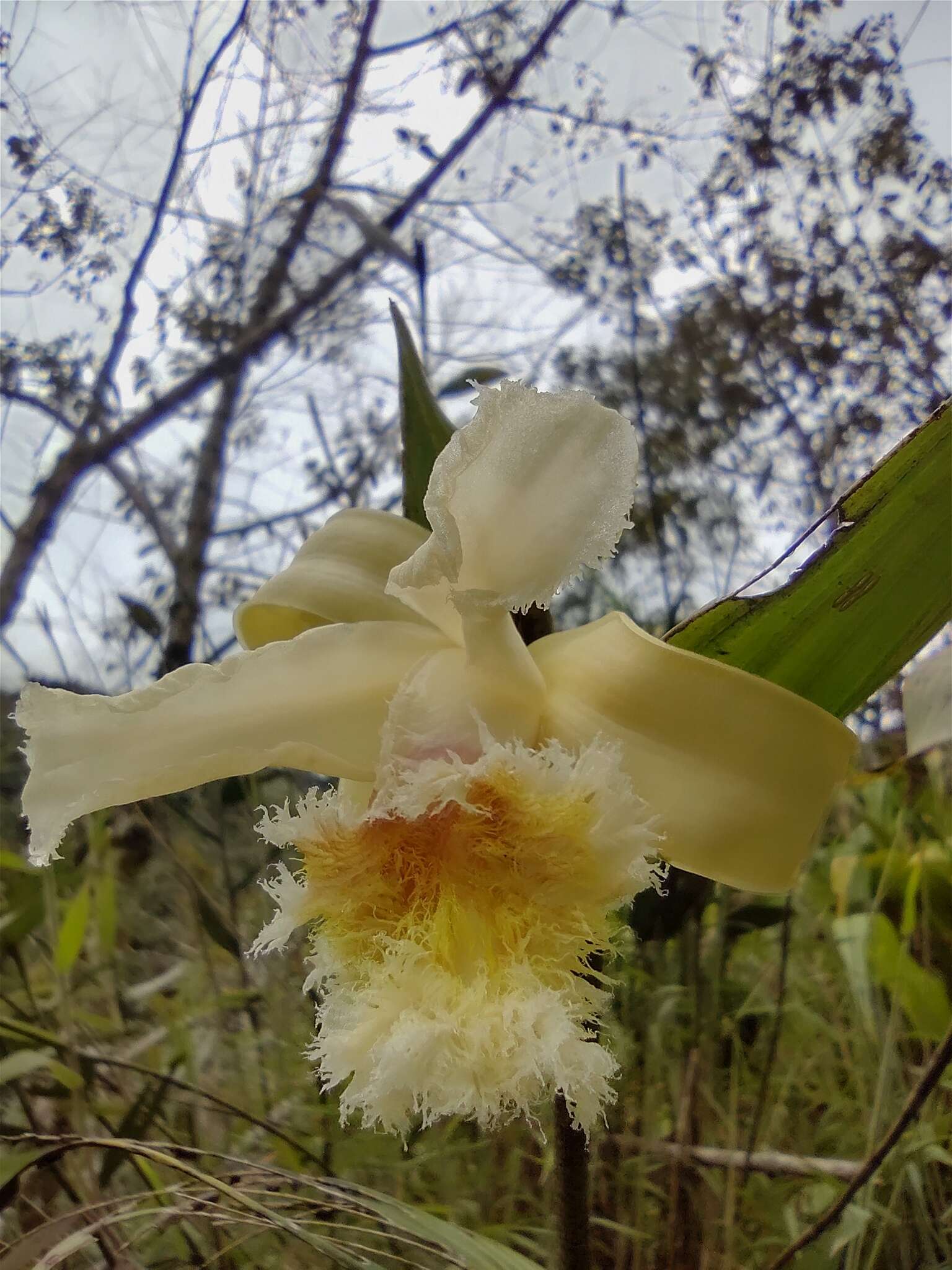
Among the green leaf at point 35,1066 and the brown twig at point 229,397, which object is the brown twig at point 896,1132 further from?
the brown twig at point 229,397

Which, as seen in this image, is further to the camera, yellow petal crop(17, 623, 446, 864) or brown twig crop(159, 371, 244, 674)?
brown twig crop(159, 371, 244, 674)

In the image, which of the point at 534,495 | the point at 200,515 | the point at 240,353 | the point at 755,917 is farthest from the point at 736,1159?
the point at 240,353

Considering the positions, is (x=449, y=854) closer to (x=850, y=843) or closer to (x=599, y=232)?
(x=850, y=843)

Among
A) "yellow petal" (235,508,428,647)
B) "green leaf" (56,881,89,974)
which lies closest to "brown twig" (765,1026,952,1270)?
"yellow petal" (235,508,428,647)

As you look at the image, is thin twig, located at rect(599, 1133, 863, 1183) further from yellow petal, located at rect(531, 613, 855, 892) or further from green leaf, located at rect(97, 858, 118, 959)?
green leaf, located at rect(97, 858, 118, 959)

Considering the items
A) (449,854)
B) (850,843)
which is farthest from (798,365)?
(449,854)

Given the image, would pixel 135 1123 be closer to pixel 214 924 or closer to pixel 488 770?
pixel 214 924
